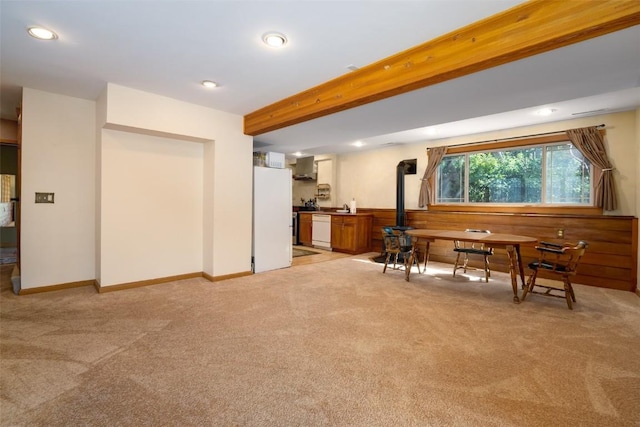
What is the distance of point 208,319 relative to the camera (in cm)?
288

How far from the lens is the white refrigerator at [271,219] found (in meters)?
4.82

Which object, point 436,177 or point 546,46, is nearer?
point 546,46

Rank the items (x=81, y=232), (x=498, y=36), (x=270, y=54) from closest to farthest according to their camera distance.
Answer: (x=498, y=36) < (x=270, y=54) < (x=81, y=232)

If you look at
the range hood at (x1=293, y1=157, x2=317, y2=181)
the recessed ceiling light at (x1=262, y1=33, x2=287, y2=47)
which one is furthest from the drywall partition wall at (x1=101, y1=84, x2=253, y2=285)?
the range hood at (x1=293, y1=157, x2=317, y2=181)

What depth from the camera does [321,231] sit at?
742 centimetres

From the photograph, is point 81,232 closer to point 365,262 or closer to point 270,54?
point 270,54

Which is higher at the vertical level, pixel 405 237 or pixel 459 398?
pixel 405 237

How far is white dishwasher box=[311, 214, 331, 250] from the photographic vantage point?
722cm

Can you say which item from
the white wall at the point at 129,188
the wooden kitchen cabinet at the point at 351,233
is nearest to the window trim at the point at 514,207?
the wooden kitchen cabinet at the point at 351,233

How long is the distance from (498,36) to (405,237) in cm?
381

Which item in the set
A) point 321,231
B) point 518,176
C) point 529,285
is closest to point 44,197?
point 321,231

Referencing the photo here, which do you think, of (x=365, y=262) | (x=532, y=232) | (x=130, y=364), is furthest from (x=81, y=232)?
(x=532, y=232)

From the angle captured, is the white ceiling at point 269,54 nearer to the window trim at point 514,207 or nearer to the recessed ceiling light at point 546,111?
the recessed ceiling light at point 546,111

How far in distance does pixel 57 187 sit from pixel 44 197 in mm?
177
